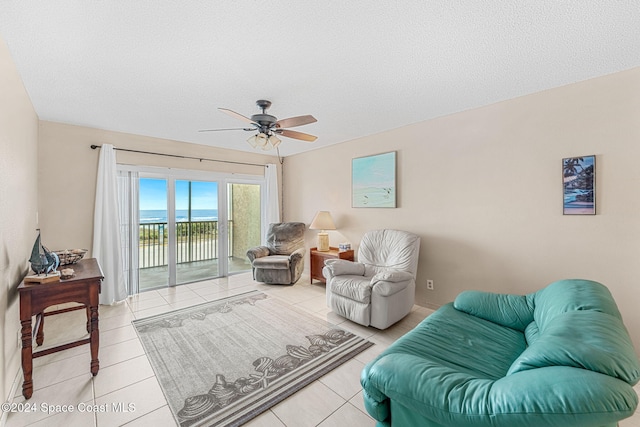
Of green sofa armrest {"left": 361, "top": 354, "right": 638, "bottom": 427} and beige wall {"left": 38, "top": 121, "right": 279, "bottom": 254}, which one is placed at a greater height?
beige wall {"left": 38, "top": 121, "right": 279, "bottom": 254}

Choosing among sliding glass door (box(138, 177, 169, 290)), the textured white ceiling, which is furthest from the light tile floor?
the textured white ceiling

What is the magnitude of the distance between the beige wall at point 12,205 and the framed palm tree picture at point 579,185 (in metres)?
4.52

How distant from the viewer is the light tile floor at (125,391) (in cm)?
171

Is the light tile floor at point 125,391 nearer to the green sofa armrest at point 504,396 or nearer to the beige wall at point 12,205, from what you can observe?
the beige wall at point 12,205

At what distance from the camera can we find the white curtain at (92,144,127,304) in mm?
3662

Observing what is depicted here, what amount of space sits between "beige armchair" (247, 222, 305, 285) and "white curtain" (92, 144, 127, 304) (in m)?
1.92

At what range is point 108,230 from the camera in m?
3.71

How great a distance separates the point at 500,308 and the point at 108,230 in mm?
4835

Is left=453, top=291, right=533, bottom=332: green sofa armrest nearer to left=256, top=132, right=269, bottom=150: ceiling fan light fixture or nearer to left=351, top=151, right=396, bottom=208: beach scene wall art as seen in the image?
left=351, top=151, right=396, bottom=208: beach scene wall art

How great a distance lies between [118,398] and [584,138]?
14.6 feet

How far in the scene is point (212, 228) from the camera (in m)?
4.98

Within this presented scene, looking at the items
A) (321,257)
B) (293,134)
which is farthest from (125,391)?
(321,257)

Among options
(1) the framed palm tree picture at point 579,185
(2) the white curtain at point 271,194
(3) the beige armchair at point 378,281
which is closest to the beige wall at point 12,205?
(3) the beige armchair at point 378,281

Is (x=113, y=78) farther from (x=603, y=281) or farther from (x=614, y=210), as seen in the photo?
(x=603, y=281)
